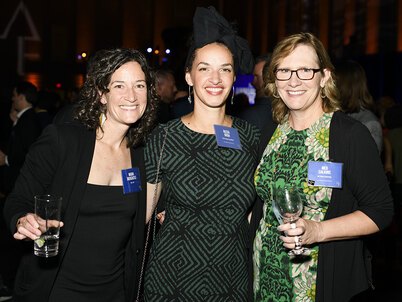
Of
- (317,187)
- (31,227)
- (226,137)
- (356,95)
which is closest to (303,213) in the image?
(317,187)

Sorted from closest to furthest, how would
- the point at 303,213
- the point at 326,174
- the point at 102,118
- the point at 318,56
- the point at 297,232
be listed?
the point at 297,232, the point at 326,174, the point at 303,213, the point at 318,56, the point at 102,118

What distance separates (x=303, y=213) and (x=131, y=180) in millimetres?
808

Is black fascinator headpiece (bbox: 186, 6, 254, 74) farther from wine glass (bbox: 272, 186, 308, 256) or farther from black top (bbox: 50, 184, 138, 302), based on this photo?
wine glass (bbox: 272, 186, 308, 256)

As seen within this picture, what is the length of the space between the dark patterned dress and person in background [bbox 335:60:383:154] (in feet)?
6.09

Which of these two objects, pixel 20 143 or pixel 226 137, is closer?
pixel 226 137

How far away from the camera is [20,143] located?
5.86m

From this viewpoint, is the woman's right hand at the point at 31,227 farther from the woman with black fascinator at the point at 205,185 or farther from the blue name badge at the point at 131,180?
the woman with black fascinator at the point at 205,185

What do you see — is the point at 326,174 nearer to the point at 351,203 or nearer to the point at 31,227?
the point at 351,203

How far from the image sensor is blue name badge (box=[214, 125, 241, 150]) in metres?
2.70

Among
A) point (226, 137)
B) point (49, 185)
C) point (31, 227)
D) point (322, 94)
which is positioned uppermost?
point (322, 94)

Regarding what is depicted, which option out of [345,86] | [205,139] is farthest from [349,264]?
[345,86]

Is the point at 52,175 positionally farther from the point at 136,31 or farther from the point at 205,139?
the point at 136,31

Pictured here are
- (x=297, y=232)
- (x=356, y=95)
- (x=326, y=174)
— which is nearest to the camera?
(x=297, y=232)

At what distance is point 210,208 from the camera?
8.59 feet
